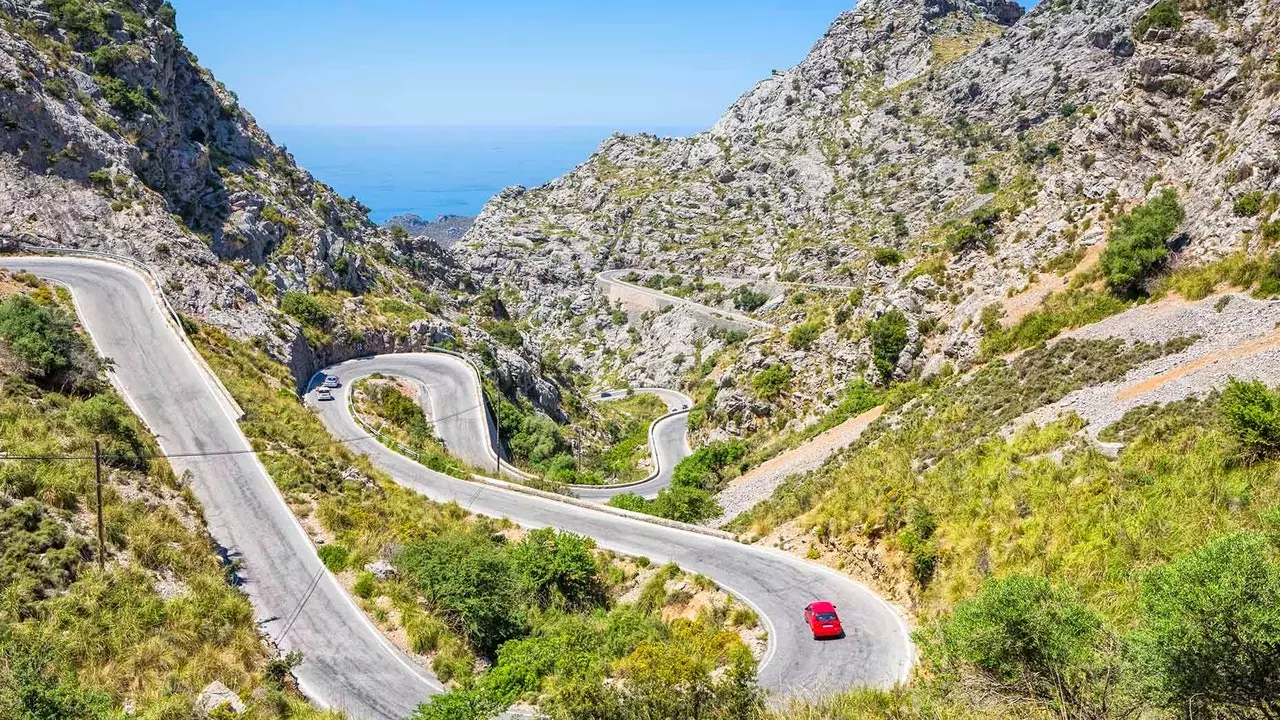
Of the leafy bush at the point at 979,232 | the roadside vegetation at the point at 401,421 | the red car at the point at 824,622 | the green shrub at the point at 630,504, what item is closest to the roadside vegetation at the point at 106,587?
the red car at the point at 824,622

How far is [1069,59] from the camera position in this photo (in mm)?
104625

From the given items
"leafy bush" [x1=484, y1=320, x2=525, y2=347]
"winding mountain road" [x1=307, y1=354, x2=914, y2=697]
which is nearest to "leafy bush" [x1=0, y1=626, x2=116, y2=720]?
"winding mountain road" [x1=307, y1=354, x2=914, y2=697]

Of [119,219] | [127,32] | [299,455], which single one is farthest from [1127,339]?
[127,32]

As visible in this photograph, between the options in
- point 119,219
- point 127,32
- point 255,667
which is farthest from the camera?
point 127,32

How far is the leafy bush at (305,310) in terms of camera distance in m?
49.3

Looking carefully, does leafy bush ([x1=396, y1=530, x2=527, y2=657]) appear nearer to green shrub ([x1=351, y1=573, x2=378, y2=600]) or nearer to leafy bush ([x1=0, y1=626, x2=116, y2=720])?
green shrub ([x1=351, y1=573, x2=378, y2=600])

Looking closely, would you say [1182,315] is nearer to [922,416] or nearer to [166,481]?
[922,416]

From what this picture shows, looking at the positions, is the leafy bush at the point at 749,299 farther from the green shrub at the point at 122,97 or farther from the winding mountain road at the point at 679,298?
the green shrub at the point at 122,97

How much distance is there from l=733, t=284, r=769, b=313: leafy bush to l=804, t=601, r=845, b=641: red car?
80.4 meters

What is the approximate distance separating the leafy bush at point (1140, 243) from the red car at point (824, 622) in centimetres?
2333

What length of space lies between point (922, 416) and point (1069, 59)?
103195mm

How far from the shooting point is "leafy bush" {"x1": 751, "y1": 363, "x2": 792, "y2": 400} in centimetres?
5181

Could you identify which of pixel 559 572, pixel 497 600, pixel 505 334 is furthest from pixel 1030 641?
pixel 505 334

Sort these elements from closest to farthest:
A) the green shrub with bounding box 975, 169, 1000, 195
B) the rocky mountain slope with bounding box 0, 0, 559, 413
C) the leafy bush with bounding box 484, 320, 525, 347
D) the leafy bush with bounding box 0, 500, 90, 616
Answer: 1. the leafy bush with bounding box 0, 500, 90, 616
2. the rocky mountain slope with bounding box 0, 0, 559, 413
3. the leafy bush with bounding box 484, 320, 525, 347
4. the green shrub with bounding box 975, 169, 1000, 195
